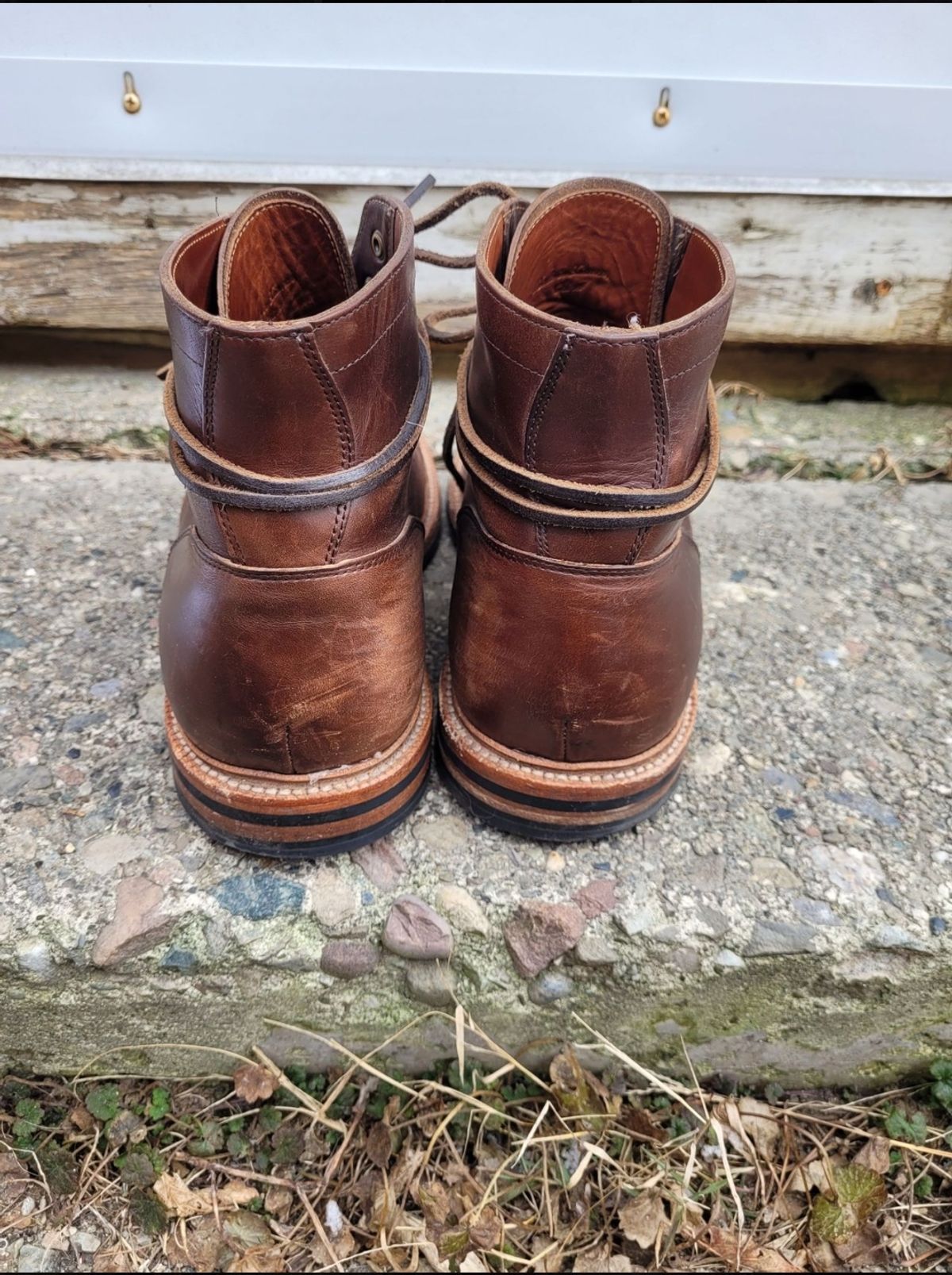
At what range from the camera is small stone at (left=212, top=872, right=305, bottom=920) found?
1062 millimetres

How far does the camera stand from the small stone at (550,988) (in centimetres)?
110

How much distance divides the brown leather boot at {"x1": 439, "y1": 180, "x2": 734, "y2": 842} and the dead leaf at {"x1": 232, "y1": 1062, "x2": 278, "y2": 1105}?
43 centimetres

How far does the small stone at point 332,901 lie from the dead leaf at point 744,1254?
0.57 meters

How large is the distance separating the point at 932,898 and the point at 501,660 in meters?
0.61

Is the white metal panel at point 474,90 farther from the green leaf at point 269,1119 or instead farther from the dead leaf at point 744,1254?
the dead leaf at point 744,1254

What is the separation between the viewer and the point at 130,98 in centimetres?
167

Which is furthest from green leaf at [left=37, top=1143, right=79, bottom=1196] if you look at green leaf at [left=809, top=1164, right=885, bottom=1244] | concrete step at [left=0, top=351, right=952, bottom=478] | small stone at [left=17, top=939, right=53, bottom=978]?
concrete step at [left=0, top=351, right=952, bottom=478]

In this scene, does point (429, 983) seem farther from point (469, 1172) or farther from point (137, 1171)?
point (137, 1171)

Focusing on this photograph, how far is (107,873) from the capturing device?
42.3 inches

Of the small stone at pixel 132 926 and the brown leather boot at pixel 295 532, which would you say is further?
the small stone at pixel 132 926

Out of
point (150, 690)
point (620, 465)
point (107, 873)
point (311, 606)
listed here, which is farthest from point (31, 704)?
point (620, 465)

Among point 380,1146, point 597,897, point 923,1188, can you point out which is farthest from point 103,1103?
point 923,1188

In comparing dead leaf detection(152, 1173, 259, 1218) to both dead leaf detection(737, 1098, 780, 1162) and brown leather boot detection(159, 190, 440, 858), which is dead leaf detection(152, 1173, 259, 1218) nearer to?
brown leather boot detection(159, 190, 440, 858)

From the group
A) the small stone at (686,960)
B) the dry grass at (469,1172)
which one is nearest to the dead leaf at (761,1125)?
the dry grass at (469,1172)
